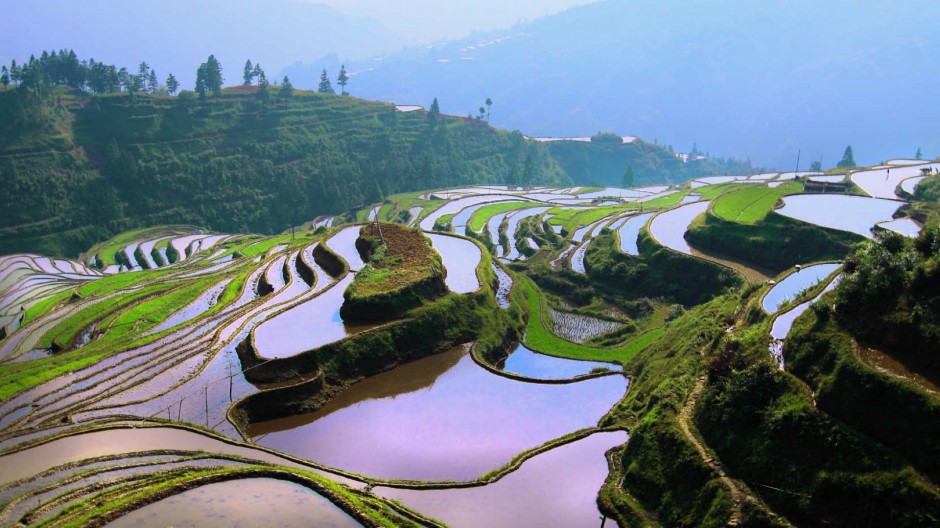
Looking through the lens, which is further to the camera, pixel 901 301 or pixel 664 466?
pixel 664 466

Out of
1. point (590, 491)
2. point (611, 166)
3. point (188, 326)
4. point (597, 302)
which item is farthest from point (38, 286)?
point (611, 166)

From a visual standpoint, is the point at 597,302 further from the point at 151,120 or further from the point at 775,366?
the point at 151,120

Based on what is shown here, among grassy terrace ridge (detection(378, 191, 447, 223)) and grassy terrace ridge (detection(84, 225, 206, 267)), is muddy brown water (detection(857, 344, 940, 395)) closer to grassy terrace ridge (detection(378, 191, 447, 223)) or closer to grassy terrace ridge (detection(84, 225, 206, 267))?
grassy terrace ridge (detection(378, 191, 447, 223))

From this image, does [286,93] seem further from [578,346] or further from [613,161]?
[578,346]

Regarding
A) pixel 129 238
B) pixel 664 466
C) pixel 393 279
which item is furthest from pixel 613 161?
pixel 664 466

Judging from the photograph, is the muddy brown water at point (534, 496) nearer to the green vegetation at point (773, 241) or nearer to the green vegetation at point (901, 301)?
the green vegetation at point (901, 301)

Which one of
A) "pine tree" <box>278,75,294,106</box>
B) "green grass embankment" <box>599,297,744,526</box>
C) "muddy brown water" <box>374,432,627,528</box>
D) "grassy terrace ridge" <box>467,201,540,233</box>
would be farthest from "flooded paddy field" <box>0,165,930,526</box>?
"pine tree" <box>278,75,294,106</box>

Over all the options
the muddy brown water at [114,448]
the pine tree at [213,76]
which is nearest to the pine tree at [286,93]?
the pine tree at [213,76]

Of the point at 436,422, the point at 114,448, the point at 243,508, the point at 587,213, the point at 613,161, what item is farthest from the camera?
the point at 613,161
